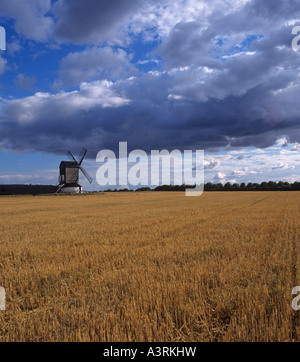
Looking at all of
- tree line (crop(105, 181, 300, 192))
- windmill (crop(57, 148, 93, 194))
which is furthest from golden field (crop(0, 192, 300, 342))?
tree line (crop(105, 181, 300, 192))

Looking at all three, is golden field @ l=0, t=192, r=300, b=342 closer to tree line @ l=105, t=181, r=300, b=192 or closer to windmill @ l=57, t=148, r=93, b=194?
windmill @ l=57, t=148, r=93, b=194

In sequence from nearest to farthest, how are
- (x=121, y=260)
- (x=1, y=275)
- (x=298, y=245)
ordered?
(x=1, y=275), (x=121, y=260), (x=298, y=245)

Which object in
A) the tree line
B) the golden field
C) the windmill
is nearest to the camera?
the golden field

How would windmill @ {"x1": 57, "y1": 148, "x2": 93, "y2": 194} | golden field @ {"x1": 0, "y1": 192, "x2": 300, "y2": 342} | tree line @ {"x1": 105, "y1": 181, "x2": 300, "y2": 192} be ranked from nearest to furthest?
golden field @ {"x1": 0, "y1": 192, "x2": 300, "y2": 342}, windmill @ {"x1": 57, "y1": 148, "x2": 93, "y2": 194}, tree line @ {"x1": 105, "y1": 181, "x2": 300, "y2": 192}

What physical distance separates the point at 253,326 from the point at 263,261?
4.07 m

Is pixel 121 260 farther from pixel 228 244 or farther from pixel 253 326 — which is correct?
pixel 253 326

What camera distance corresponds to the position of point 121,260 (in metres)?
8.22

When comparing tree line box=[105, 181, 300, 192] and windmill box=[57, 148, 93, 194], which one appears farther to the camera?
tree line box=[105, 181, 300, 192]

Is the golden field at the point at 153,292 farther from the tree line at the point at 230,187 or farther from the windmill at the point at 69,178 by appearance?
the tree line at the point at 230,187

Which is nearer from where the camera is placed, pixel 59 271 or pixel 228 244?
pixel 59 271

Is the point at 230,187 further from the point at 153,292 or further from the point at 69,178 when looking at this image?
the point at 153,292

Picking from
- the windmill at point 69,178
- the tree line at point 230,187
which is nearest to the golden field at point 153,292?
the windmill at point 69,178
